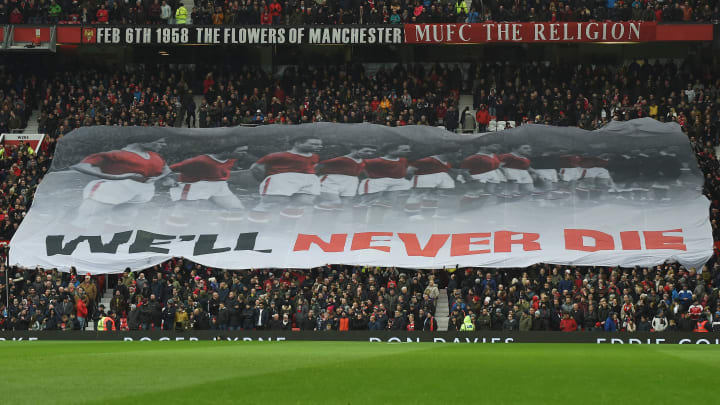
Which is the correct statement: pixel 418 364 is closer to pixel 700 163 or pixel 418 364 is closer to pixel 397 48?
pixel 700 163

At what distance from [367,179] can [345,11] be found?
12275mm

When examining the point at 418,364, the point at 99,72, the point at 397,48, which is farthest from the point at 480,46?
the point at 418,364

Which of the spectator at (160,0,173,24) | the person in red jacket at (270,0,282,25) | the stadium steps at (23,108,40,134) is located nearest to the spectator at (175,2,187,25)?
the spectator at (160,0,173,24)

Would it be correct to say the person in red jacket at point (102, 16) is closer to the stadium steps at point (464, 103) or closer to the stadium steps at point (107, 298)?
the stadium steps at point (464, 103)

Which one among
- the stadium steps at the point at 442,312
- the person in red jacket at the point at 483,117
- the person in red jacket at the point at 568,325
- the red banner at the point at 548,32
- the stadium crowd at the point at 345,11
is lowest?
the person in red jacket at the point at 568,325

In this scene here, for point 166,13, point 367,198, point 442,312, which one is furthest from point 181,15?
point 442,312

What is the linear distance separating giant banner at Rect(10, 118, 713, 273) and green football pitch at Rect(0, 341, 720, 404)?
1656cm

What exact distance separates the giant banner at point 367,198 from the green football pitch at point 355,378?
1656 centimetres

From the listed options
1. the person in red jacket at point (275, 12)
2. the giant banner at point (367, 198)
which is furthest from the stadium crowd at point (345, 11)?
the giant banner at point (367, 198)

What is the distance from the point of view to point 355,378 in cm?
1738

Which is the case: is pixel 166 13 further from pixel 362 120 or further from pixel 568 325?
pixel 568 325

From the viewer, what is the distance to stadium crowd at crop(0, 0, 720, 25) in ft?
172

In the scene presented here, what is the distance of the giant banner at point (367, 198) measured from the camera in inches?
1583

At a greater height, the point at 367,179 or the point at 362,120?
the point at 362,120
